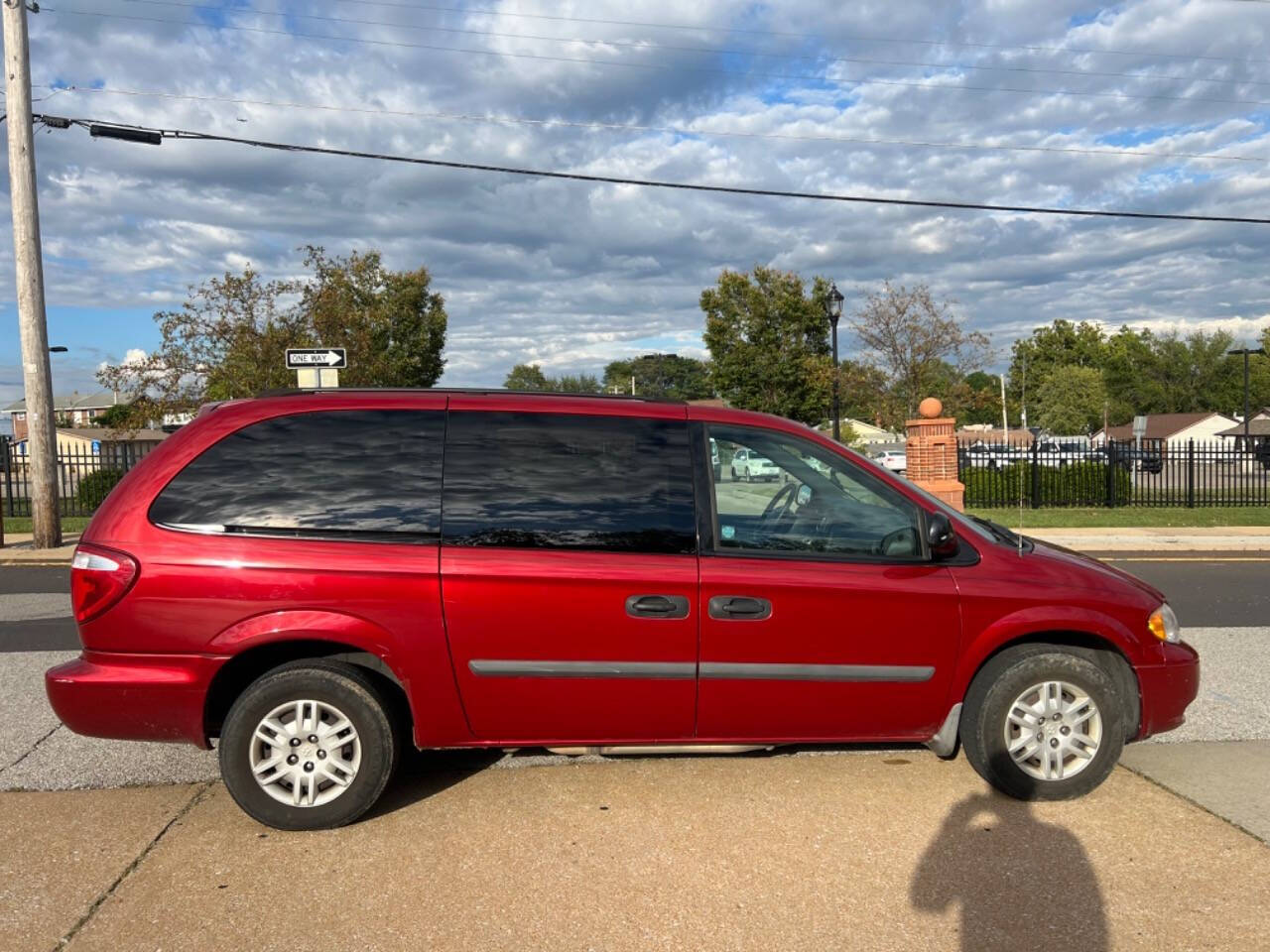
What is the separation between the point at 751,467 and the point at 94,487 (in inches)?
764

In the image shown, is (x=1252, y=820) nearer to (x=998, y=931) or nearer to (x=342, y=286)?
(x=998, y=931)

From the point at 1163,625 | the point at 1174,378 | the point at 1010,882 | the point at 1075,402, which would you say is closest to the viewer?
the point at 1010,882

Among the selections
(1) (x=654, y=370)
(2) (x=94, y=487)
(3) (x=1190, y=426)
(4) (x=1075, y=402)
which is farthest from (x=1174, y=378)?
(2) (x=94, y=487)

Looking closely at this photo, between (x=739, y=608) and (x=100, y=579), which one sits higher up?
A: (x=100, y=579)

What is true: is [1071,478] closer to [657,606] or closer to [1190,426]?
[657,606]

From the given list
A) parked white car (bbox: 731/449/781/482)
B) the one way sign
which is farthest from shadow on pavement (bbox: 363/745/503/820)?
the one way sign

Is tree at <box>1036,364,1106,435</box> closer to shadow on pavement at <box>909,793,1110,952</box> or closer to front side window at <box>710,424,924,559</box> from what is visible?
front side window at <box>710,424,924,559</box>

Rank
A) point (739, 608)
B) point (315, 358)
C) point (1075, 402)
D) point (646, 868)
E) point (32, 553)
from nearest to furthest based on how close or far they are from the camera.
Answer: point (646, 868) → point (739, 608) → point (315, 358) → point (32, 553) → point (1075, 402)

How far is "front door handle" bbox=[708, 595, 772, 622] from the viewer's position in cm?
387

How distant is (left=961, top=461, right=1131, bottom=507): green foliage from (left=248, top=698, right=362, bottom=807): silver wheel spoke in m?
18.8

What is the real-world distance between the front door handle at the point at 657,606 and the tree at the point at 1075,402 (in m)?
85.6

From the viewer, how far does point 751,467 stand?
4.21 metres

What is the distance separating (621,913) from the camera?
125 inches

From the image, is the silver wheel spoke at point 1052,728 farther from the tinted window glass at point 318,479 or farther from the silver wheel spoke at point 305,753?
the silver wheel spoke at point 305,753
